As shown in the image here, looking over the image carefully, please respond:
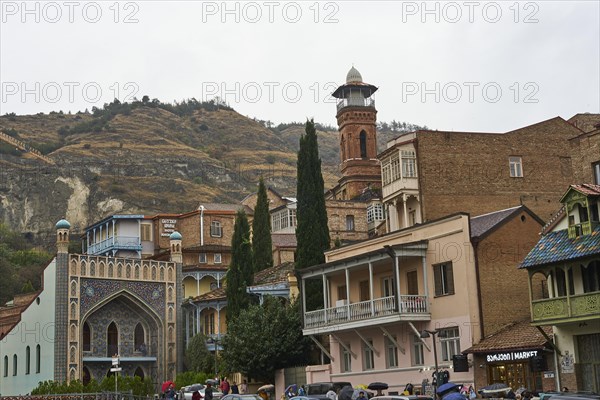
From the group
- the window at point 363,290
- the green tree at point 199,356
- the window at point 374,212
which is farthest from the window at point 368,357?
the window at point 374,212

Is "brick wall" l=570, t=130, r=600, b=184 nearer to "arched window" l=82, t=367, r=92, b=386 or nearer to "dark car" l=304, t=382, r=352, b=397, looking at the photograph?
"dark car" l=304, t=382, r=352, b=397

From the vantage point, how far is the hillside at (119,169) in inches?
5423

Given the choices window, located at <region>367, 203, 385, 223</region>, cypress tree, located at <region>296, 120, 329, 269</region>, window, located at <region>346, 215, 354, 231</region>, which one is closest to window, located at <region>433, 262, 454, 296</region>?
cypress tree, located at <region>296, 120, 329, 269</region>

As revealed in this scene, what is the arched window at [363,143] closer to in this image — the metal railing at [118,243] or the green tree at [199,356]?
the metal railing at [118,243]

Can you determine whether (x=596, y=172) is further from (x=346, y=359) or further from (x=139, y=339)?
(x=139, y=339)

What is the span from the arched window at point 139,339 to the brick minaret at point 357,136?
1655 inches

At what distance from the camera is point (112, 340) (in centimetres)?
6059

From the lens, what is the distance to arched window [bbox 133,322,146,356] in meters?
61.6

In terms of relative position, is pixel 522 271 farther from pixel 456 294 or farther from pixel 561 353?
pixel 561 353

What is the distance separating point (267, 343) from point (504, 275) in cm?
1363

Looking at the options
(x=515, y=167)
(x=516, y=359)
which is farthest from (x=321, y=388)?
(x=515, y=167)

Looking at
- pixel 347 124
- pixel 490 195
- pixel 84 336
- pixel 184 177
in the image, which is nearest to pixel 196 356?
pixel 84 336

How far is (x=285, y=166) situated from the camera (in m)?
182

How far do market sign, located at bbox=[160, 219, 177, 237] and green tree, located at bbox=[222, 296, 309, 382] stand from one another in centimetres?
3602
